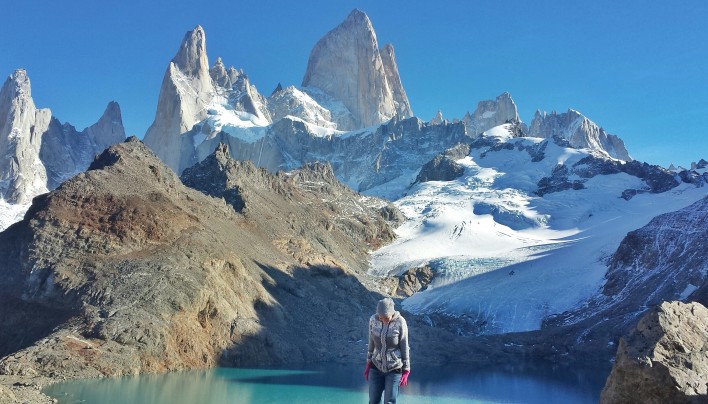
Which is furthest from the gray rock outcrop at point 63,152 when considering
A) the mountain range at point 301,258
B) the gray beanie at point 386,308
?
the gray beanie at point 386,308

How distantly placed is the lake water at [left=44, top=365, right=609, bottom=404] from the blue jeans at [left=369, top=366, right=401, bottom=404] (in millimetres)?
16988

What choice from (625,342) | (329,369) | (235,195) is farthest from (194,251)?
(625,342)

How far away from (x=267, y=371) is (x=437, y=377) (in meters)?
11.4

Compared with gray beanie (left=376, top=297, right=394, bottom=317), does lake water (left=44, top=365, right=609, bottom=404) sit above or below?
below

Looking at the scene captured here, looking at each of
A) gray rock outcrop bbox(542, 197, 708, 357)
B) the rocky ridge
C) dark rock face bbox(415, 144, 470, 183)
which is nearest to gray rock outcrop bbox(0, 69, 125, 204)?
dark rock face bbox(415, 144, 470, 183)

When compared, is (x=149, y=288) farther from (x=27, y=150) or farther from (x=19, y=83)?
(x=19, y=83)

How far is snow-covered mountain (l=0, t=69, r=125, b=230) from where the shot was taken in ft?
510

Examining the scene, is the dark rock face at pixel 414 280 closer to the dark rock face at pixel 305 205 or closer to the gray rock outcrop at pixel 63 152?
the dark rock face at pixel 305 205

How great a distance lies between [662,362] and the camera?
17250 millimetres

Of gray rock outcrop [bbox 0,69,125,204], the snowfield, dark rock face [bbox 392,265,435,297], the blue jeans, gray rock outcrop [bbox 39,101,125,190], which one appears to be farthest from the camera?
gray rock outcrop [bbox 39,101,125,190]

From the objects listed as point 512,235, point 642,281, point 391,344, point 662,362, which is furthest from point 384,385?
point 512,235

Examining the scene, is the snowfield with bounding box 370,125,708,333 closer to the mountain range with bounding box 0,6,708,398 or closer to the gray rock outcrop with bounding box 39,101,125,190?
the mountain range with bounding box 0,6,708,398

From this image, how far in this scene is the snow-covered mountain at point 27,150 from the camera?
15538cm

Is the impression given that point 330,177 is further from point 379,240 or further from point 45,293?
point 45,293
